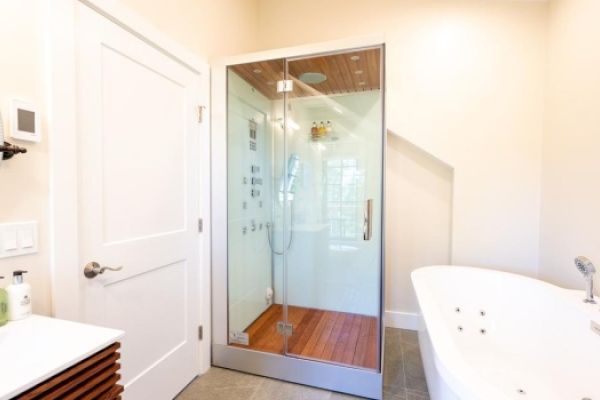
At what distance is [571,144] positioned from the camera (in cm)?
201

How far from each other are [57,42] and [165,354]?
1734 millimetres

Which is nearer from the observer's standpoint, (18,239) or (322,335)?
(18,239)

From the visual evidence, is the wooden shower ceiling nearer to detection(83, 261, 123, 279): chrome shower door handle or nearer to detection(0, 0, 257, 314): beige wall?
detection(0, 0, 257, 314): beige wall

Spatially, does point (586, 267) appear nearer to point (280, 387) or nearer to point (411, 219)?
point (411, 219)

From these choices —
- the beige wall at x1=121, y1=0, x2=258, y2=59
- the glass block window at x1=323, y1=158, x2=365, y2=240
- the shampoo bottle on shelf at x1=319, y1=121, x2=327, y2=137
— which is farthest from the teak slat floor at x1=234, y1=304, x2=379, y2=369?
the beige wall at x1=121, y1=0, x2=258, y2=59

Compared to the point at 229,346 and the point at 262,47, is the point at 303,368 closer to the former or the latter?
the point at 229,346

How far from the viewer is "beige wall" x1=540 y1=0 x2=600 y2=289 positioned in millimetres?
1787

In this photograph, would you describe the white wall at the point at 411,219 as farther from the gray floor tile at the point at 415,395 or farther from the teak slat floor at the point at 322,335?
the gray floor tile at the point at 415,395

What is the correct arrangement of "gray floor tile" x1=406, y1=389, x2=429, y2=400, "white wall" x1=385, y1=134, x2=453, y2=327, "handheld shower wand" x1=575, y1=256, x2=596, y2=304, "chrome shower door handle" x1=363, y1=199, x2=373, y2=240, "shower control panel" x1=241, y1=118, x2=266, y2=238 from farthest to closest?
"white wall" x1=385, y1=134, x2=453, y2=327, "shower control panel" x1=241, y1=118, x2=266, y2=238, "chrome shower door handle" x1=363, y1=199, x2=373, y2=240, "gray floor tile" x1=406, y1=389, x2=429, y2=400, "handheld shower wand" x1=575, y1=256, x2=596, y2=304

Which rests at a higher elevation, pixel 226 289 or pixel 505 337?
pixel 226 289

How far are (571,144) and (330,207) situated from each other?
182 centimetres

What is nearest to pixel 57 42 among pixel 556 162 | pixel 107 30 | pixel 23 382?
pixel 107 30

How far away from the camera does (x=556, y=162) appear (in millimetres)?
2195

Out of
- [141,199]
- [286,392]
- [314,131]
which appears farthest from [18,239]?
[314,131]
